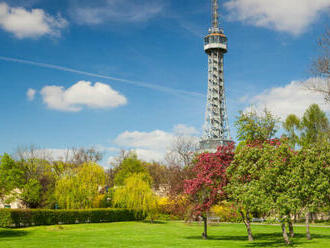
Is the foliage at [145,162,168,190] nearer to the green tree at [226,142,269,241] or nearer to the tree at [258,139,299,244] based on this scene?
the green tree at [226,142,269,241]

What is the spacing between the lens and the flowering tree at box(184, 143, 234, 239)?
1961cm

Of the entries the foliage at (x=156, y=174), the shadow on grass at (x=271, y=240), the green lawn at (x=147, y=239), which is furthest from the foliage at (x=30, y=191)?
the shadow on grass at (x=271, y=240)

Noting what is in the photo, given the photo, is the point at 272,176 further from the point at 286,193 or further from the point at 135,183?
the point at 135,183

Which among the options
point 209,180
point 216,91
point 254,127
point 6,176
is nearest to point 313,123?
point 254,127

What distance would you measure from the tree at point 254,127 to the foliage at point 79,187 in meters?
22.0

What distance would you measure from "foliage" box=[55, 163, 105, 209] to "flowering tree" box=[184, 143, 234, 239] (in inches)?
939

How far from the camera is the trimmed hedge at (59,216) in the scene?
1240 inches

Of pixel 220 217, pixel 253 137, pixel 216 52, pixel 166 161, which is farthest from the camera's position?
pixel 216 52

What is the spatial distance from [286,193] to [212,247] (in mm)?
4107

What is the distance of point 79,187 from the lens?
41.3m

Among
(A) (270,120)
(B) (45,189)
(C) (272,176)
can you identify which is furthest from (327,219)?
(B) (45,189)

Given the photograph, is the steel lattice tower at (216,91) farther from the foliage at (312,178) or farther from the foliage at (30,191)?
the foliage at (312,178)

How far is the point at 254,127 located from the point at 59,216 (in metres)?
21.6

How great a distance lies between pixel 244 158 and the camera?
1712cm
